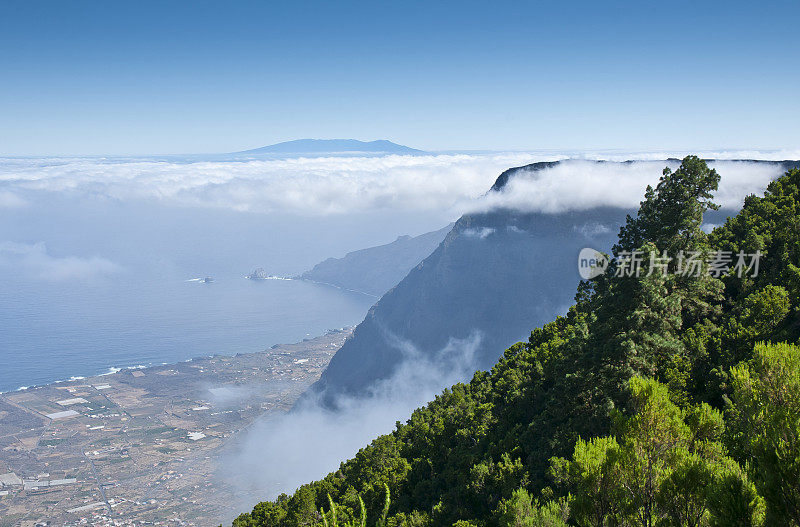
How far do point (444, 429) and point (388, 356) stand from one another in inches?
5282

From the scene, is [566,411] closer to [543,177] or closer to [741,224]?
[741,224]

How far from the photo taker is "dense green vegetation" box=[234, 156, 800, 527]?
509 inches

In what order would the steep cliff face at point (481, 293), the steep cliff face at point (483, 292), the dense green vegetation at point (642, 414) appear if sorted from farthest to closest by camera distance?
the steep cliff face at point (481, 293)
the steep cliff face at point (483, 292)
the dense green vegetation at point (642, 414)

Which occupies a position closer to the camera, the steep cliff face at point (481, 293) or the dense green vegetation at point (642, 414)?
the dense green vegetation at point (642, 414)

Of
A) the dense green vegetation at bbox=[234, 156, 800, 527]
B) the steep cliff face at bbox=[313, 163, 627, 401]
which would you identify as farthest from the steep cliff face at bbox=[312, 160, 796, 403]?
the dense green vegetation at bbox=[234, 156, 800, 527]

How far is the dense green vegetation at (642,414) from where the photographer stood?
12922 mm

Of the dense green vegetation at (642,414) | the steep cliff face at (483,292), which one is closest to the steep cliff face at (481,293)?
the steep cliff face at (483,292)

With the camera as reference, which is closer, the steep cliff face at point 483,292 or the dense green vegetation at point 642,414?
the dense green vegetation at point 642,414

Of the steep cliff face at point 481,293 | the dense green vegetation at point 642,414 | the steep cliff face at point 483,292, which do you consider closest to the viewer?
the dense green vegetation at point 642,414

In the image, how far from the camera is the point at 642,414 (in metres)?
15.2

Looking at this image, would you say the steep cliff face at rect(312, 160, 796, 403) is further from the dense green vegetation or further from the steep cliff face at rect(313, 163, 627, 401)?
the dense green vegetation

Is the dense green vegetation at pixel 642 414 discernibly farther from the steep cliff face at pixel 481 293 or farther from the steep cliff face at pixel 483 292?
the steep cliff face at pixel 481 293

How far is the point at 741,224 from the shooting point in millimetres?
53469

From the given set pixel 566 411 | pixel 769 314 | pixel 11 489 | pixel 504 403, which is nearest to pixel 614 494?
pixel 566 411
